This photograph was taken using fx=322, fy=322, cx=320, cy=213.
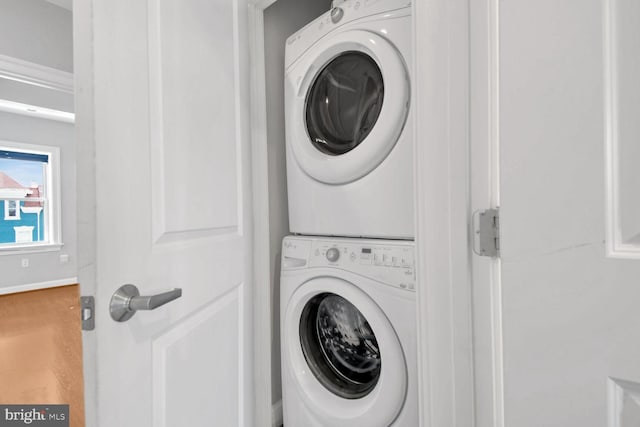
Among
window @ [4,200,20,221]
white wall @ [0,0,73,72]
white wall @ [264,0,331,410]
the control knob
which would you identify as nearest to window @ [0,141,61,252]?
window @ [4,200,20,221]

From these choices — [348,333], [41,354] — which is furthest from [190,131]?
[41,354]

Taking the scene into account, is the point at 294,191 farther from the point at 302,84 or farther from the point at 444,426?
the point at 444,426

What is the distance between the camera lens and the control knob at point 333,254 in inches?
40.8

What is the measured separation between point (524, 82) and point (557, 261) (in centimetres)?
28

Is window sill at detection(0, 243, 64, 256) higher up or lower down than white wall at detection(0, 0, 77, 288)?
lower down

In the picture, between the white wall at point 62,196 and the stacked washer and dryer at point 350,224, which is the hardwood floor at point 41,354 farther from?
the stacked washer and dryer at point 350,224

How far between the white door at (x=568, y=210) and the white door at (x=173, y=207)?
641mm

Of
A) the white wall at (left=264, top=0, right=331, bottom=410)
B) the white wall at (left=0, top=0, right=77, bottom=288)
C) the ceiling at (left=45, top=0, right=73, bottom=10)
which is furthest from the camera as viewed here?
the ceiling at (left=45, top=0, right=73, bottom=10)

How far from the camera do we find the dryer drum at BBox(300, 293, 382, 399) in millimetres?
1086

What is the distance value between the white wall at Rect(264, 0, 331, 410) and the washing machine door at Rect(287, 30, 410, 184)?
0.12 meters

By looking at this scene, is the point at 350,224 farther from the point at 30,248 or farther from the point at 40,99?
the point at 30,248

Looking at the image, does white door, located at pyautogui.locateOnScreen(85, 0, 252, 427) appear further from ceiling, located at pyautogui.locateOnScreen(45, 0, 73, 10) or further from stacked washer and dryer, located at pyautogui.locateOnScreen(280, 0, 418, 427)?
ceiling, located at pyautogui.locateOnScreen(45, 0, 73, 10)

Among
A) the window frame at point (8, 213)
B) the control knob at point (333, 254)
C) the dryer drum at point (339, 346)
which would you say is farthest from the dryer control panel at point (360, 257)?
the window frame at point (8, 213)

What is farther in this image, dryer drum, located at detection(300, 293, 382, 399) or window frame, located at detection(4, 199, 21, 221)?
window frame, located at detection(4, 199, 21, 221)
